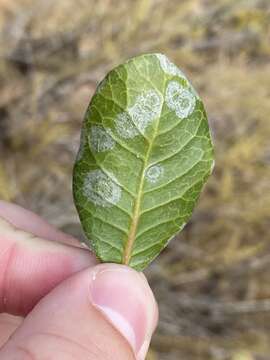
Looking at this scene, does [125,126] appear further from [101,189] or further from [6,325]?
[6,325]

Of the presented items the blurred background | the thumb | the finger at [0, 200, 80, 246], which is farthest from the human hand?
the blurred background

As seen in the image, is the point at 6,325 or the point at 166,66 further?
the point at 6,325

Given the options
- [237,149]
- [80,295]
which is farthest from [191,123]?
[237,149]

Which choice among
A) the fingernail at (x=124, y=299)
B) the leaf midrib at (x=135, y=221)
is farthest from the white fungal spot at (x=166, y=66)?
the fingernail at (x=124, y=299)

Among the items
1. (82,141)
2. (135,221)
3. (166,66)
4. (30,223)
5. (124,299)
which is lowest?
(30,223)

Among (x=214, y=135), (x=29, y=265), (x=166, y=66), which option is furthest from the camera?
(x=214, y=135)

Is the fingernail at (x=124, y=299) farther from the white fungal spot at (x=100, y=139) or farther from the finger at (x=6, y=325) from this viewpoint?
the finger at (x=6, y=325)

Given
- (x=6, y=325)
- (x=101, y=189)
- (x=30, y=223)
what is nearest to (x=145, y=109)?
(x=101, y=189)

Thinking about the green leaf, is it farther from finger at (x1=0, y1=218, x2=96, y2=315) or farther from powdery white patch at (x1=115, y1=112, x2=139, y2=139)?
finger at (x1=0, y1=218, x2=96, y2=315)

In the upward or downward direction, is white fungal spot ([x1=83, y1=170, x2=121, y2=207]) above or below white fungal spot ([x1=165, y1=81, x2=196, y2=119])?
below
